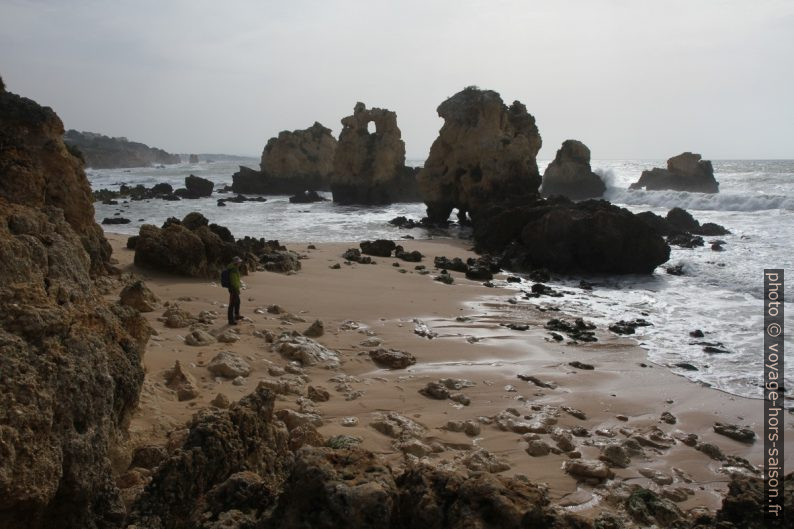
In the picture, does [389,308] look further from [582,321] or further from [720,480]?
[720,480]

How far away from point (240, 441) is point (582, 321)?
783 centimetres

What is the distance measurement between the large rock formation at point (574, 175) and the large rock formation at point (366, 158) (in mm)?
12936

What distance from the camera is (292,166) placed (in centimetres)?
4959

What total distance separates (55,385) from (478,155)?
84.1 ft

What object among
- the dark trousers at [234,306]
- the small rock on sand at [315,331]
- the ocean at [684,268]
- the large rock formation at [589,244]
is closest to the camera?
the small rock on sand at [315,331]

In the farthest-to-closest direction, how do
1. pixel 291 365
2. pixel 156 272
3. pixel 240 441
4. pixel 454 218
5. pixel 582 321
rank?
pixel 454 218
pixel 156 272
pixel 582 321
pixel 291 365
pixel 240 441

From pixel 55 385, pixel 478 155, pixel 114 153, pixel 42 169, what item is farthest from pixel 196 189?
pixel 114 153

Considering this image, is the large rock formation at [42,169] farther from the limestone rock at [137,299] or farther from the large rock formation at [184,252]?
the limestone rock at [137,299]

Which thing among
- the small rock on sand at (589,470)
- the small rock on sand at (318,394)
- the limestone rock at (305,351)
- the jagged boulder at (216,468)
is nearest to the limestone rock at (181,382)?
the small rock on sand at (318,394)

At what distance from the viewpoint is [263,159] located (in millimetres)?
49875

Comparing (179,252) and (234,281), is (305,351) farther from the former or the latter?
(179,252)

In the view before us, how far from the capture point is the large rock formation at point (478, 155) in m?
26.1

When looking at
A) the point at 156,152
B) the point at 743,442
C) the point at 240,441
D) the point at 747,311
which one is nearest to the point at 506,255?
the point at 747,311

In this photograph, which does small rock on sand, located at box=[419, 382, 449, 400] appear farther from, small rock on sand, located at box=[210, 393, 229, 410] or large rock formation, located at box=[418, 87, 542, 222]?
large rock formation, located at box=[418, 87, 542, 222]
